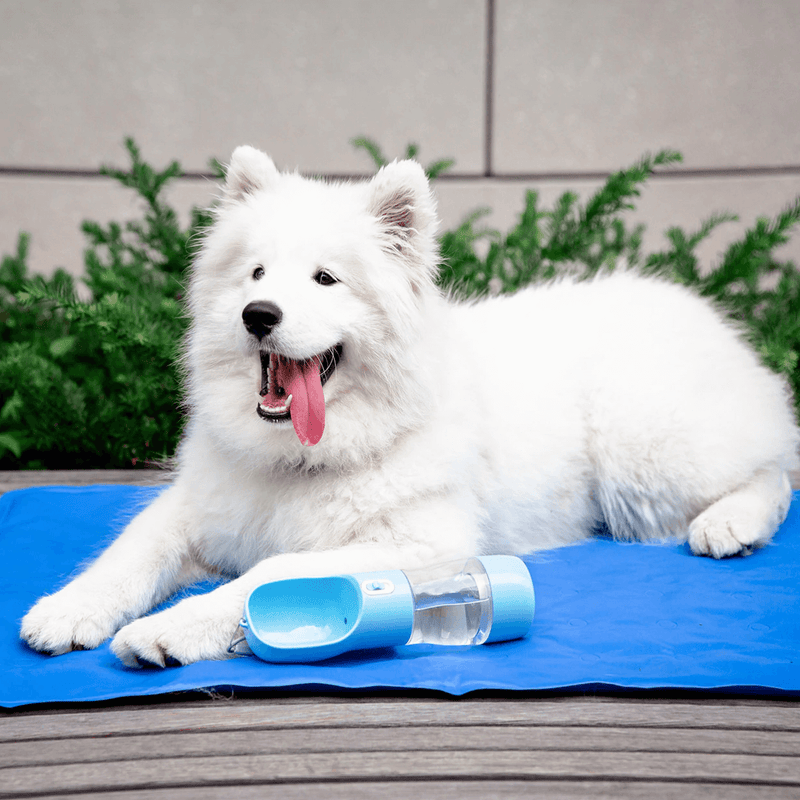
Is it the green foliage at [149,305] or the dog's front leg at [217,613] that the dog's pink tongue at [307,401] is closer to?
the dog's front leg at [217,613]

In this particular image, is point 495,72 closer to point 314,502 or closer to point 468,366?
point 468,366

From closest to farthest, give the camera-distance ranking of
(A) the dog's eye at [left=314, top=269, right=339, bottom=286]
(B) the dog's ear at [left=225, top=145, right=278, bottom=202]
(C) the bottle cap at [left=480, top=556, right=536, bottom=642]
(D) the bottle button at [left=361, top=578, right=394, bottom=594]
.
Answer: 1. (D) the bottle button at [left=361, top=578, right=394, bottom=594]
2. (C) the bottle cap at [left=480, top=556, right=536, bottom=642]
3. (A) the dog's eye at [left=314, top=269, right=339, bottom=286]
4. (B) the dog's ear at [left=225, top=145, right=278, bottom=202]

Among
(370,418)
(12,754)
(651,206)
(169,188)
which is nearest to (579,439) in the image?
(370,418)

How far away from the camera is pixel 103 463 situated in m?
4.45

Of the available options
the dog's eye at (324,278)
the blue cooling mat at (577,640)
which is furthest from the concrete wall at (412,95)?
the dog's eye at (324,278)

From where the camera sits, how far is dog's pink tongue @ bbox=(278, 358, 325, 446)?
2.31 m

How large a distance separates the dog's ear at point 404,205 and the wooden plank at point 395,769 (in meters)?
1.60

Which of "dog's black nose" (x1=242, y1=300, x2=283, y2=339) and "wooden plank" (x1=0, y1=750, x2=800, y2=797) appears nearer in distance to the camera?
"wooden plank" (x1=0, y1=750, x2=800, y2=797)

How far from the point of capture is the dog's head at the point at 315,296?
232cm

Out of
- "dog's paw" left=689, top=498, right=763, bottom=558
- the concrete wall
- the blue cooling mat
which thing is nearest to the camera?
the blue cooling mat

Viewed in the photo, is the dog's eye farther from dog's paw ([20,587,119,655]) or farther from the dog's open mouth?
dog's paw ([20,587,119,655])

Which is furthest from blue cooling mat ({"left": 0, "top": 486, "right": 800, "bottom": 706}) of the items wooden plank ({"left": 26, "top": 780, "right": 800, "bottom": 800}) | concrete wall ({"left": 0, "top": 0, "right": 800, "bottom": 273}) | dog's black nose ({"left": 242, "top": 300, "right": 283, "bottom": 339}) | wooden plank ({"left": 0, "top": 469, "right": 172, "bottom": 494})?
concrete wall ({"left": 0, "top": 0, "right": 800, "bottom": 273})

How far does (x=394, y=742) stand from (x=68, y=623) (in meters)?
1.01

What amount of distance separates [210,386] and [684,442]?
1.85m
